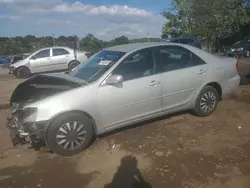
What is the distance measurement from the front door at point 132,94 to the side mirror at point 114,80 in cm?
9

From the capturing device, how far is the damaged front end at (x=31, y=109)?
4.14 m

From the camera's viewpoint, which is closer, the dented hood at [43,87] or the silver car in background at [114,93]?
the silver car in background at [114,93]

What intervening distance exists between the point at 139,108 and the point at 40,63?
36.6 feet

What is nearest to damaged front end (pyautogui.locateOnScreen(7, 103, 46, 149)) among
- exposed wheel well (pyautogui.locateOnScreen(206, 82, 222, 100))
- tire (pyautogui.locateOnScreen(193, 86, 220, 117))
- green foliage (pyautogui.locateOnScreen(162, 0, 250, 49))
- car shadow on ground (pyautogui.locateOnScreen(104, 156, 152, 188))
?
car shadow on ground (pyautogui.locateOnScreen(104, 156, 152, 188))

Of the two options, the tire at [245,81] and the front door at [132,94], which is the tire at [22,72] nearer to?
the tire at [245,81]

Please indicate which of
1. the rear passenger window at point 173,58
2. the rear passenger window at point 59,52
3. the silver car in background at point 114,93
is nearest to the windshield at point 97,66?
the silver car in background at point 114,93

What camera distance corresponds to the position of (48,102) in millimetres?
4148

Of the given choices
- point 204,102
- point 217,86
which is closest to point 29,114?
point 204,102

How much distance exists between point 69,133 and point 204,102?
287cm

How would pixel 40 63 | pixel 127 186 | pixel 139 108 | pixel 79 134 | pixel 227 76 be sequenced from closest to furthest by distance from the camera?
pixel 127 186, pixel 79 134, pixel 139 108, pixel 227 76, pixel 40 63

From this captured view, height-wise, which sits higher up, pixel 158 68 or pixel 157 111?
pixel 158 68

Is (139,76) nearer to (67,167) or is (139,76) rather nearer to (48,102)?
(48,102)

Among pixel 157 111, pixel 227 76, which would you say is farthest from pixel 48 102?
pixel 227 76

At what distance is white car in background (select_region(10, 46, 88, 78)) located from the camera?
1474 cm
